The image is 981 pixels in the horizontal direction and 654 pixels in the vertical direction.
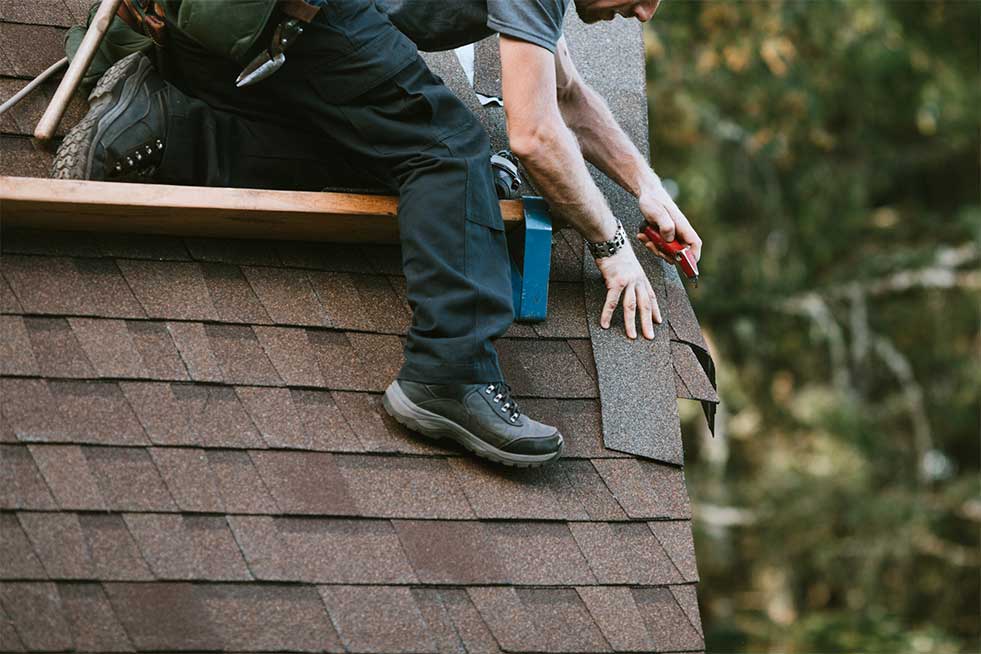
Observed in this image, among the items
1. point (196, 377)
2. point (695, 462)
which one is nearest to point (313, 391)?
point (196, 377)

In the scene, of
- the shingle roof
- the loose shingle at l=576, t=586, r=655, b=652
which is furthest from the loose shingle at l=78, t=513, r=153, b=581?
the loose shingle at l=576, t=586, r=655, b=652

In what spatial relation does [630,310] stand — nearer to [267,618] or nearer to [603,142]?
[603,142]

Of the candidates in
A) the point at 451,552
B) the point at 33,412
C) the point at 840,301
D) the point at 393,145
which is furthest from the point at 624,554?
the point at 840,301

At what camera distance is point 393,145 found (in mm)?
2547

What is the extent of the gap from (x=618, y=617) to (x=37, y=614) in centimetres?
108

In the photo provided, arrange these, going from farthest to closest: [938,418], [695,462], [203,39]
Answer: [695,462] → [938,418] → [203,39]

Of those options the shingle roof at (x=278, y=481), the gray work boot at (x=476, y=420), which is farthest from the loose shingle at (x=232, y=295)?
the gray work boot at (x=476, y=420)

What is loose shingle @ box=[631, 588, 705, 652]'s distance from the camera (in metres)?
2.43

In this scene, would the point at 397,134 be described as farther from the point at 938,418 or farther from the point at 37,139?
the point at 938,418

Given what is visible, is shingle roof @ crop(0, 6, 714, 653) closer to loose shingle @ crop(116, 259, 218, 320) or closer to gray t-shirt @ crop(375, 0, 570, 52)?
loose shingle @ crop(116, 259, 218, 320)

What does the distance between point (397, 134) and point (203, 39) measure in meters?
0.42

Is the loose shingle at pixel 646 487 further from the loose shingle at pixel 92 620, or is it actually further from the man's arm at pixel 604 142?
the loose shingle at pixel 92 620

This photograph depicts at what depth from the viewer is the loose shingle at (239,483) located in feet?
7.75

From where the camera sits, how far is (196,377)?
2486 millimetres
